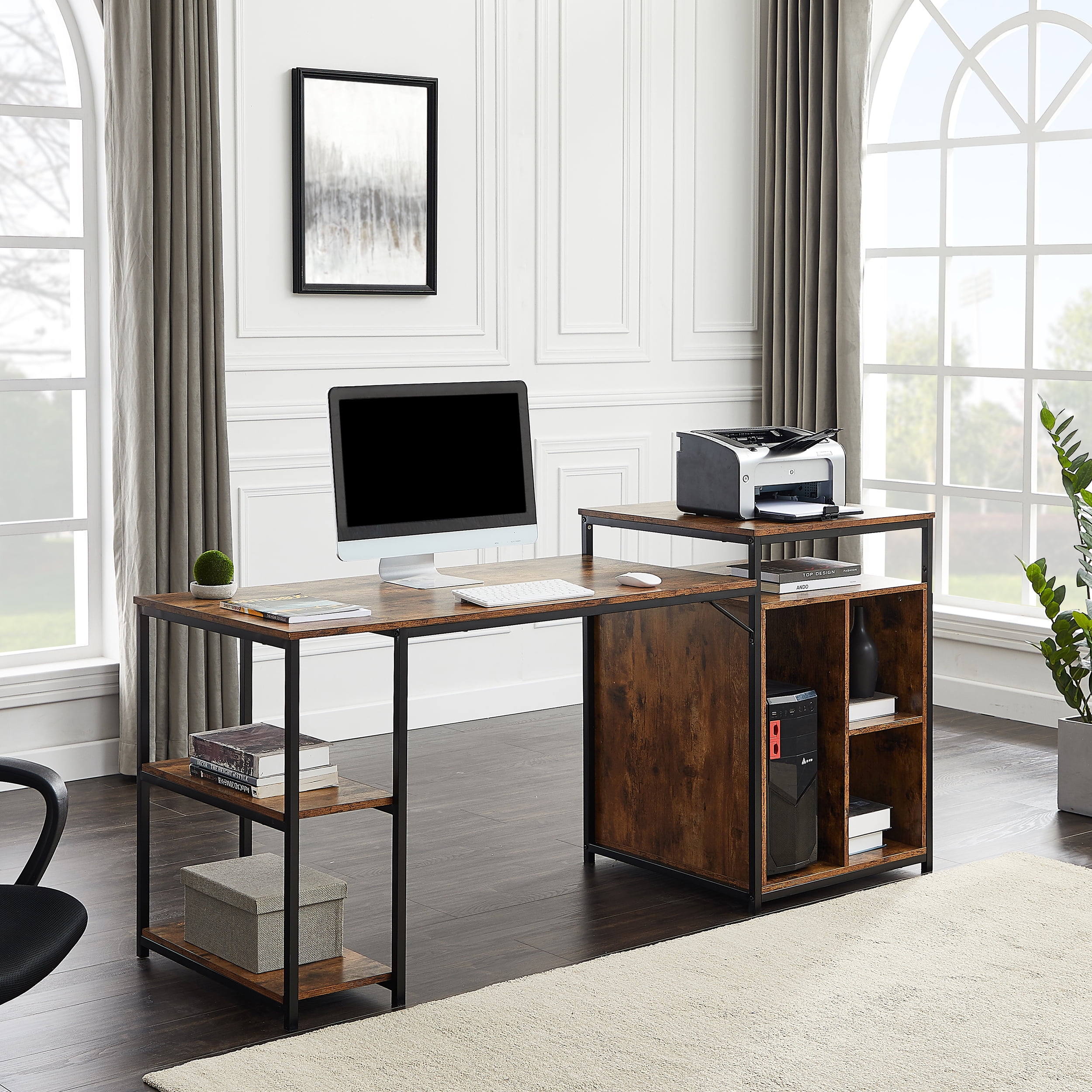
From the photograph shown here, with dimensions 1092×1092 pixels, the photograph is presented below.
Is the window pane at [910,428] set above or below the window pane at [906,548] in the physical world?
above

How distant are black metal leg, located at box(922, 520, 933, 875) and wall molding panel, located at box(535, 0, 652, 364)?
2148 mm

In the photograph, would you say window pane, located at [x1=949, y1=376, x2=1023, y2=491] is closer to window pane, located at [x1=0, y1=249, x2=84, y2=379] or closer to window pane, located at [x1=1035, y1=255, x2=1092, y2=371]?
window pane, located at [x1=1035, y1=255, x2=1092, y2=371]

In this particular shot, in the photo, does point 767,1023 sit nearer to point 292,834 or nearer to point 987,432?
point 292,834

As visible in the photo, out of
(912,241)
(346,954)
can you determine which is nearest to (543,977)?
(346,954)

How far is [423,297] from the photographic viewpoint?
17.4ft

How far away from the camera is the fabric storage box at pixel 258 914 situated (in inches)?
117

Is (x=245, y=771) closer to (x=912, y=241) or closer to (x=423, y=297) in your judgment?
(x=423, y=297)

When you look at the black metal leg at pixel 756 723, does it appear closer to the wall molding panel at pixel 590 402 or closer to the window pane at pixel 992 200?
the wall molding panel at pixel 590 402

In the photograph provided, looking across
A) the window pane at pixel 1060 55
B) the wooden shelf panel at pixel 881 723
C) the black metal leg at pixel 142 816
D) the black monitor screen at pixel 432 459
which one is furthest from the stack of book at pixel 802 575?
the window pane at pixel 1060 55

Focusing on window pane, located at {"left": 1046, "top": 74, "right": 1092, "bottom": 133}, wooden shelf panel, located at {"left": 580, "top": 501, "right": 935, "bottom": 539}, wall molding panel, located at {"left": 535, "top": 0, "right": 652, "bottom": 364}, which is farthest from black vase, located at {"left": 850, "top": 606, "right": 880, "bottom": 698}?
window pane, located at {"left": 1046, "top": 74, "right": 1092, "bottom": 133}

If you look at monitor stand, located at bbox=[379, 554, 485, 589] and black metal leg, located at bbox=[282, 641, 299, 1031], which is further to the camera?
monitor stand, located at bbox=[379, 554, 485, 589]

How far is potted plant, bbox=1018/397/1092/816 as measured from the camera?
4.32 metres

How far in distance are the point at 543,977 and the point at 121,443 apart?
2334 mm

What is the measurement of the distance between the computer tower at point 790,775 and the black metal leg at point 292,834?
122 cm
